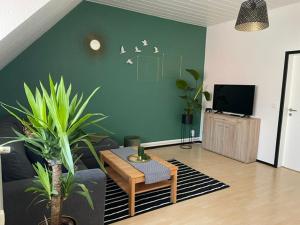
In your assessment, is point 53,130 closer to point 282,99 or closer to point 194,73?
point 282,99

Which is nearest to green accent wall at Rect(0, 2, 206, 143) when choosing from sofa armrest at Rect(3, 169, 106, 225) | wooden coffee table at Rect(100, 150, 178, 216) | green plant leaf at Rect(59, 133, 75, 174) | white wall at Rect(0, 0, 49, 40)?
wooden coffee table at Rect(100, 150, 178, 216)

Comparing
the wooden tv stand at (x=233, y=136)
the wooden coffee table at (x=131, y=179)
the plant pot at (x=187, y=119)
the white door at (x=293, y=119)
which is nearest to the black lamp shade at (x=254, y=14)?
the wooden coffee table at (x=131, y=179)

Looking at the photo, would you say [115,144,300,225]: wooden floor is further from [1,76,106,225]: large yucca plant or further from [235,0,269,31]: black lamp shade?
[235,0,269,31]: black lamp shade

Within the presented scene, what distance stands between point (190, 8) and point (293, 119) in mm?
2626

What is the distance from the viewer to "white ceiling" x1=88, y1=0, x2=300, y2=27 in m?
3.71

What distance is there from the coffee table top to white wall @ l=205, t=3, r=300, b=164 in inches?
92.1

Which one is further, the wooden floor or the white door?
the white door

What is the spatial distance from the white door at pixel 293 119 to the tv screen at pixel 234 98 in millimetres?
594

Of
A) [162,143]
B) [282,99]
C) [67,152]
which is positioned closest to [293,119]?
[282,99]

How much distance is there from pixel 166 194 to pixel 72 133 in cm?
180

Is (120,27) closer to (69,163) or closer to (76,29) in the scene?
(76,29)

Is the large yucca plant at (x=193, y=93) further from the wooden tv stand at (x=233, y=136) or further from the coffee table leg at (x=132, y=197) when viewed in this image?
the coffee table leg at (x=132, y=197)

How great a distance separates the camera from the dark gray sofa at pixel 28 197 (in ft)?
5.09

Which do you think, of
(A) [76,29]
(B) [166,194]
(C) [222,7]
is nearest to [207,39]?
(C) [222,7]
